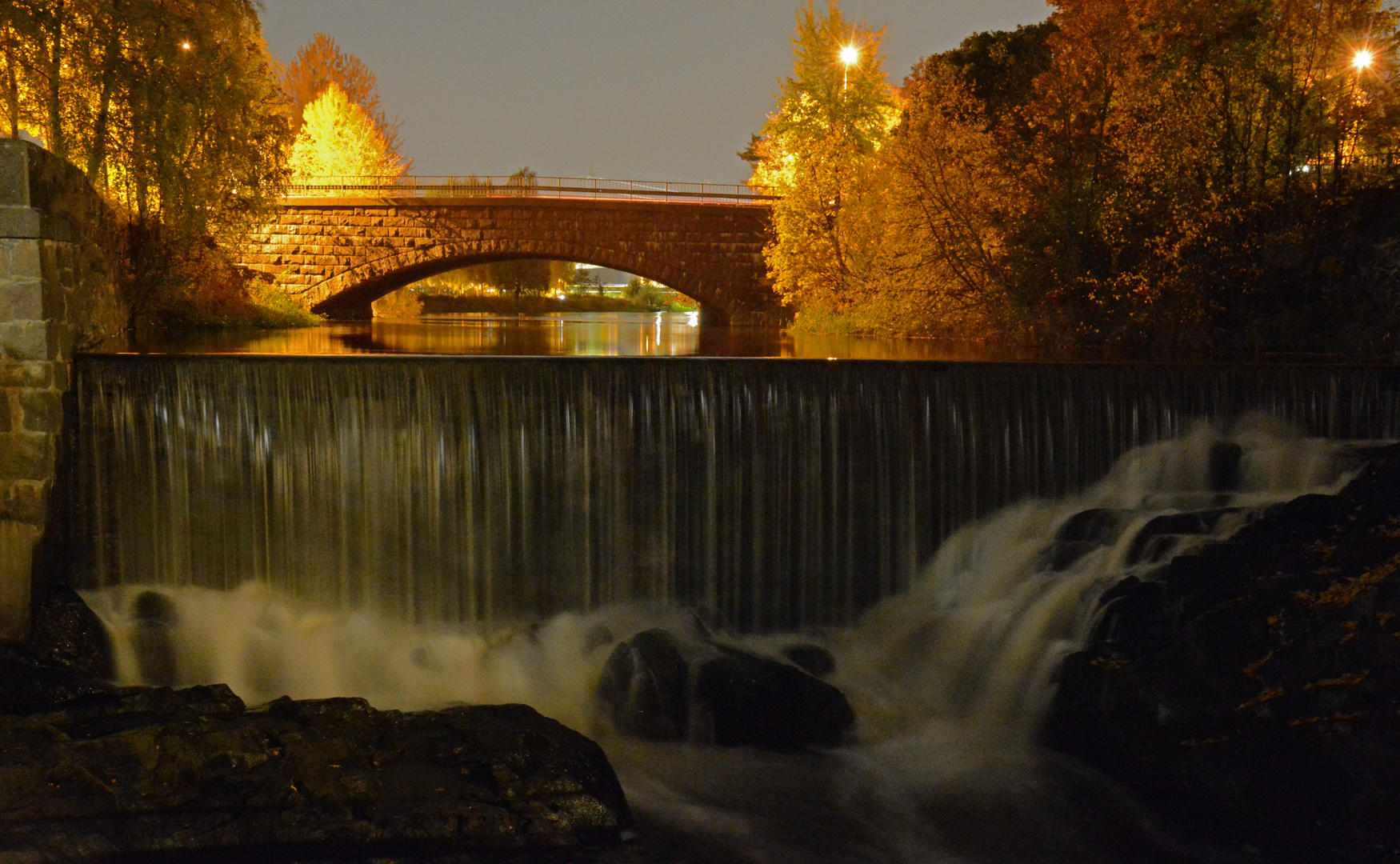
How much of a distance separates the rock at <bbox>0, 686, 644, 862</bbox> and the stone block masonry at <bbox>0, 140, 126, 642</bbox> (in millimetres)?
2201

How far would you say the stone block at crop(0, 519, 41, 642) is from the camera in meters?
8.27

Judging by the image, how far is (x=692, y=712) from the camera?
805cm

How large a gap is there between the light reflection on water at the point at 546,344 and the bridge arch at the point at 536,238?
6938mm

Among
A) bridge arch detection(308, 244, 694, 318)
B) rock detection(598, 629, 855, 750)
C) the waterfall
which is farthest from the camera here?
bridge arch detection(308, 244, 694, 318)

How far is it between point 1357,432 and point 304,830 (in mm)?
10132

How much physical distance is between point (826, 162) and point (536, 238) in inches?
439

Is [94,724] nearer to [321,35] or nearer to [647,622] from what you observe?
[647,622]

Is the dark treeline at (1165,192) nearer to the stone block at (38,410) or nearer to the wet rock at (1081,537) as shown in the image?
the wet rock at (1081,537)

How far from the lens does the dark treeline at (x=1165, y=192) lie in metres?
15.7

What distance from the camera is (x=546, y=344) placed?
2002 cm

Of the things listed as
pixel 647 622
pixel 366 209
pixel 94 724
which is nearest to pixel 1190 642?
pixel 647 622

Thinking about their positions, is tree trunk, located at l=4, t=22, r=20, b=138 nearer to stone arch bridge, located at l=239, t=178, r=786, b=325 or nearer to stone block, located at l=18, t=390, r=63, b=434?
stone block, located at l=18, t=390, r=63, b=434

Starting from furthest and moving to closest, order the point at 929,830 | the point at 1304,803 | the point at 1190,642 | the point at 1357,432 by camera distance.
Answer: the point at 1357,432 → the point at 1190,642 → the point at 929,830 → the point at 1304,803

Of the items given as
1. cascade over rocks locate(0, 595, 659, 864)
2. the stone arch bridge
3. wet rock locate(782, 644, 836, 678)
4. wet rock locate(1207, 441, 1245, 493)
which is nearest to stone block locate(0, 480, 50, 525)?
cascade over rocks locate(0, 595, 659, 864)
